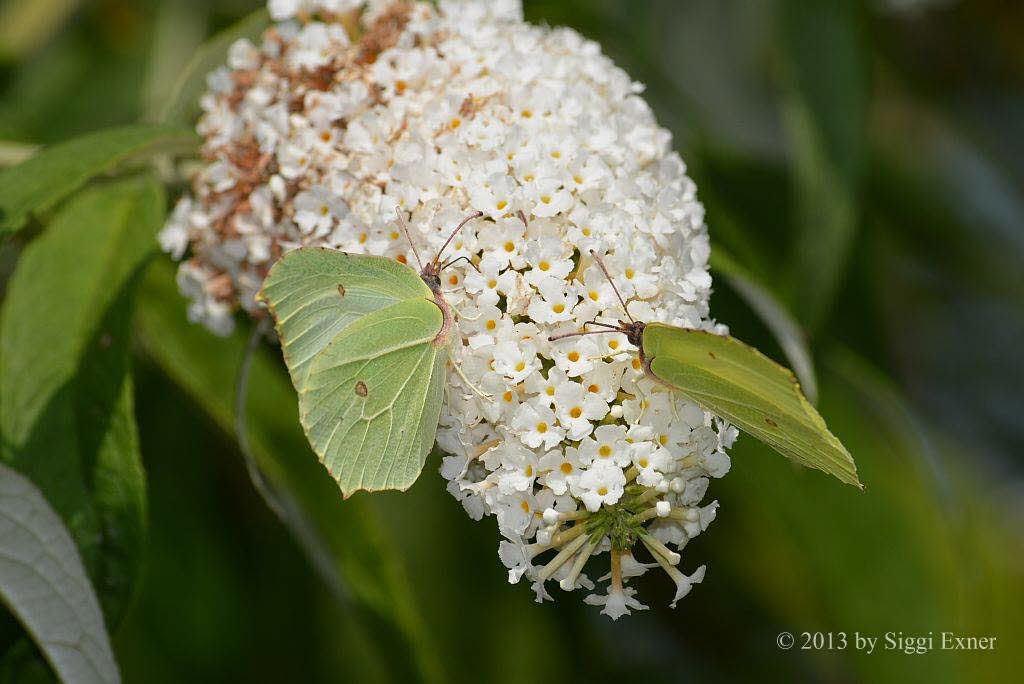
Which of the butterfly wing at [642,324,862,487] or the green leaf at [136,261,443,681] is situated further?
the green leaf at [136,261,443,681]

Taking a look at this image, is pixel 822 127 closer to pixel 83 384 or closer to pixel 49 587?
pixel 83 384

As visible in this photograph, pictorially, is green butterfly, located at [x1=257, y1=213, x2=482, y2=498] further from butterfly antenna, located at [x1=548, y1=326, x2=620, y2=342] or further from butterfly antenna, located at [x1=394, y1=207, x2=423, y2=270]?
butterfly antenna, located at [x1=548, y1=326, x2=620, y2=342]

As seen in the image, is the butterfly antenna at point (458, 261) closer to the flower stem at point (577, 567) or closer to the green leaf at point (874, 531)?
the flower stem at point (577, 567)

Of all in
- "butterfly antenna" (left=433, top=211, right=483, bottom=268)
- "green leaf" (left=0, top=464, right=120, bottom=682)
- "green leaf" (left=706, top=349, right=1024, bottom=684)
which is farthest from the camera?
"green leaf" (left=706, top=349, right=1024, bottom=684)

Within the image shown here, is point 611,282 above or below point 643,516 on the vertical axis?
above

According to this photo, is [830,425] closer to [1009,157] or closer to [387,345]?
[387,345]

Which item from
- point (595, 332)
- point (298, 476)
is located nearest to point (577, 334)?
point (595, 332)

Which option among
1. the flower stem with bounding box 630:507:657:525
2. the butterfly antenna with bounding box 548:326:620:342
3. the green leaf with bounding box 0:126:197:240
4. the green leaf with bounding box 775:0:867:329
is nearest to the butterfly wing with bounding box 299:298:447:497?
the butterfly antenna with bounding box 548:326:620:342

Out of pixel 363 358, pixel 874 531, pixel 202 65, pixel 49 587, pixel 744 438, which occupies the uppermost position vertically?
pixel 202 65
